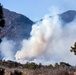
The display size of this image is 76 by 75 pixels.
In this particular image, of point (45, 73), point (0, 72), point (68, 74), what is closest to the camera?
point (0, 72)

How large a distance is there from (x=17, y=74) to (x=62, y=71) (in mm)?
57948

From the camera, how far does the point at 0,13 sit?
5678 centimetres

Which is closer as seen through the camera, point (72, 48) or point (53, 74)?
point (72, 48)

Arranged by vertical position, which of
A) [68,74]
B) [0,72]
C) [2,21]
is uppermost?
[68,74]

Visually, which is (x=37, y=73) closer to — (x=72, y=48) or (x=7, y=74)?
(x=7, y=74)

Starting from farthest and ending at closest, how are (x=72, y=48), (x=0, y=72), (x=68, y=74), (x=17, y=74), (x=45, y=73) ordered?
(x=45, y=73)
(x=68, y=74)
(x=72, y=48)
(x=17, y=74)
(x=0, y=72)

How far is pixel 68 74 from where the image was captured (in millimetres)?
118688

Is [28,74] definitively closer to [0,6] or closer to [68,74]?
[68,74]

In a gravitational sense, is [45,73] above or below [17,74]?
above

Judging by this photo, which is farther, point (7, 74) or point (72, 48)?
point (7, 74)

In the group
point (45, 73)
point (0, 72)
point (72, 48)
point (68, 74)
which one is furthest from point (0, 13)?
point (45, 73)

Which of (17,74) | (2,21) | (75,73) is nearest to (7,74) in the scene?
(75,73)

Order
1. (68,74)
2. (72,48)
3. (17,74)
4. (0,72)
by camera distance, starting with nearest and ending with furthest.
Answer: (0,72) < (17,74) < (72,48) < (68,74)

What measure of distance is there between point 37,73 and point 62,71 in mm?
13637
